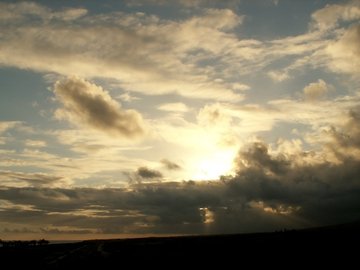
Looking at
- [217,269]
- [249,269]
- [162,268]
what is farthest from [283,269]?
[162,268]

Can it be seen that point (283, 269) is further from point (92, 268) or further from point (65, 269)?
point (65, 269)

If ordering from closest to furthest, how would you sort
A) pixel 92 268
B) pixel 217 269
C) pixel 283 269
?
pixel 283 269 → pixel 217 269 → pixel 92 268

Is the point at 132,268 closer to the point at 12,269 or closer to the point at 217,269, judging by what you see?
the point at 217,269

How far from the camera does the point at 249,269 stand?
45969 mm

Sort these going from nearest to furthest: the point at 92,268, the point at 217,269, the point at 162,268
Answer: the point at 217,269 → the point at 162,268 → the point at 92,268

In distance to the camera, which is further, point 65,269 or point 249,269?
point 65,269

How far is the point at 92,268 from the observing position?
57375 millimetres

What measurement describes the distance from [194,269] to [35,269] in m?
23.6

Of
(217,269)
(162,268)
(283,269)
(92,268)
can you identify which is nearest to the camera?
(283,269)

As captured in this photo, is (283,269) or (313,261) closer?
(283,269)

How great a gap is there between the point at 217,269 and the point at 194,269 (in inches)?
110

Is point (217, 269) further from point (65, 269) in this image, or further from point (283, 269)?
point (65, 269)

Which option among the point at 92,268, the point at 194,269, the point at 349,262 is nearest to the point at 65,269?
the point at 92,268

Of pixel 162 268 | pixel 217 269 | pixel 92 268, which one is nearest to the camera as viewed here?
pixel 217 269
